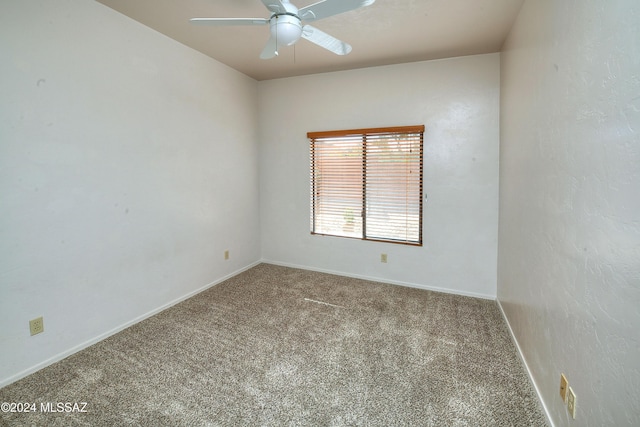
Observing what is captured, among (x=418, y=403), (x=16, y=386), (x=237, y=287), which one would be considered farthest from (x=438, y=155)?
(x=16, y=386)

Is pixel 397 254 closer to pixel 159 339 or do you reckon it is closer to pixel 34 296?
pixel 159 339

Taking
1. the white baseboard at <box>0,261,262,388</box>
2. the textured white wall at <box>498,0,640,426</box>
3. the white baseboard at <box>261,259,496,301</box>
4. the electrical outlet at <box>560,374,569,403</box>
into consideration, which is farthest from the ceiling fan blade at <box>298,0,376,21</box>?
the white baseboard at <box>261,259,496,301</box>

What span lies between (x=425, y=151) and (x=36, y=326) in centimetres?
375

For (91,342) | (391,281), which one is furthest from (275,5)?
(391,281)

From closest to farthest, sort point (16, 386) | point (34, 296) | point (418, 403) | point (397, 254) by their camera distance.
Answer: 1. point (418, 403)
2. point (16, 386)
3. point (34, 296)
4. point (397, 254)

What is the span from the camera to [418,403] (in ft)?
5.75

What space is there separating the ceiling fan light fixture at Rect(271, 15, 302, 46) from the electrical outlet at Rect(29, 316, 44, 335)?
2.47 metres

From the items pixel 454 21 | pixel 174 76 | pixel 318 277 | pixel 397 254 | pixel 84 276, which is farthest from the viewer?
pixel 318 277

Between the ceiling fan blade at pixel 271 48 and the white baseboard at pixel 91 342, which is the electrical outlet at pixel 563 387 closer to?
the ceiling fan blade at pixel 271 48

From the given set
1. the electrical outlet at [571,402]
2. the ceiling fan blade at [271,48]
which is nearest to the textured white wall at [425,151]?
the ceiling fan blade at [271,48]

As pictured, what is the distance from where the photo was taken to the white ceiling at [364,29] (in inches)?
90.8

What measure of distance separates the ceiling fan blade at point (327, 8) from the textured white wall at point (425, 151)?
207cm

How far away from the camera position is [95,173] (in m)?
2.36

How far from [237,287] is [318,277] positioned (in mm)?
1023
